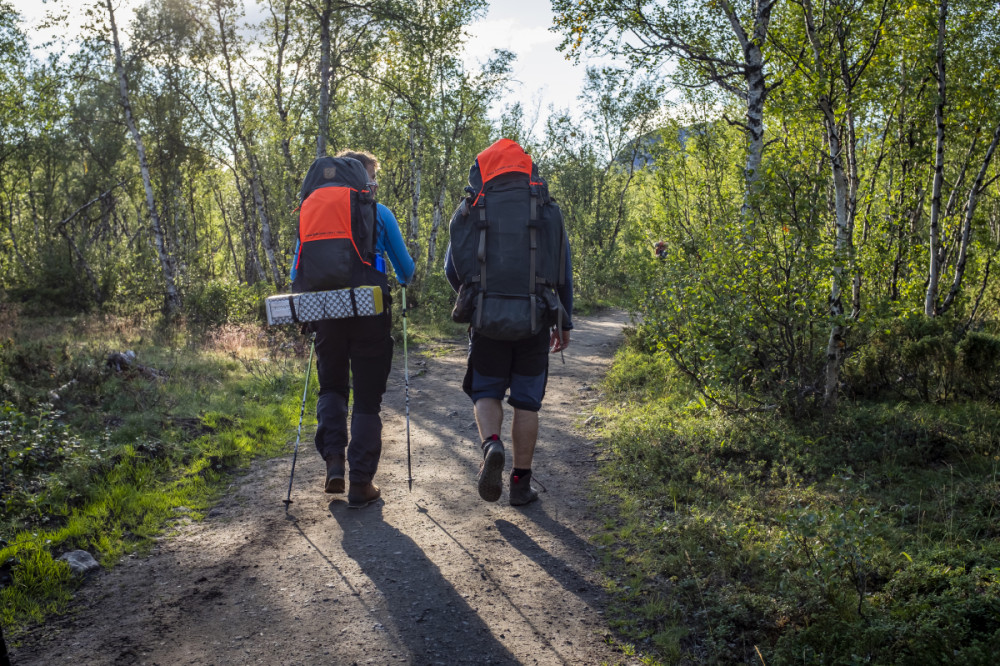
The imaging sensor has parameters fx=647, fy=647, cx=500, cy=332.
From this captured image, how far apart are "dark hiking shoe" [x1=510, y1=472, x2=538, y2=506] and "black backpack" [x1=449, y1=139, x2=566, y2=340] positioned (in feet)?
3.89

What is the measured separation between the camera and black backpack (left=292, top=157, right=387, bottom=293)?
4750 millimetres

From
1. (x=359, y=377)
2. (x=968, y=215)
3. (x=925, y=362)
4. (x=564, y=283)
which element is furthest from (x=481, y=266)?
(x=968, y=215)

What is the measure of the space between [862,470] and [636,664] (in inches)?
117

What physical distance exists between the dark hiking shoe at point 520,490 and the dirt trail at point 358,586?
0.27ft

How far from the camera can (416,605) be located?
137 inches

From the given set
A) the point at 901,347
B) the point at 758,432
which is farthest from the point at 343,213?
the point at 901,347

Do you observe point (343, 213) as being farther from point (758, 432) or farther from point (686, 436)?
point (758, 432)

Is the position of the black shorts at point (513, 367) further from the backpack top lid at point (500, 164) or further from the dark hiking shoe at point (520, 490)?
the backpack top lid at point (500, 164)

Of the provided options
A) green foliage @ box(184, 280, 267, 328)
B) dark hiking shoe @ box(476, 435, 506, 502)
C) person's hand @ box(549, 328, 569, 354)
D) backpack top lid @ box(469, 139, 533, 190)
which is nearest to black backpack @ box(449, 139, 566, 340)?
backpack top lid @ box(469, 139, 533, 190)

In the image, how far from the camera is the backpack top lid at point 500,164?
4539 mm

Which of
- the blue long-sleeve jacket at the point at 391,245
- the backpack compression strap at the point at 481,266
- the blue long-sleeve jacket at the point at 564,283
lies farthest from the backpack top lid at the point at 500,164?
the blue long-sleeve jacket at the point at 391,245

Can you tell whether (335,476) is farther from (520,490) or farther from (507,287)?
(507,287)

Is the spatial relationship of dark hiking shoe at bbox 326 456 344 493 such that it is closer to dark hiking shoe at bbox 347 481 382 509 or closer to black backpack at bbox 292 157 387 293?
dark hiking shoe at bbox 347 481 382 509

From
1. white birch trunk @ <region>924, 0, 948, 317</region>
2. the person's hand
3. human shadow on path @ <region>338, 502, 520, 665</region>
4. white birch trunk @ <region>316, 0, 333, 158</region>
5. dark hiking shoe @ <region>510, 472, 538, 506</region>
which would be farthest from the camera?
white birch trunk @ <region>316, 0, 333, 158</region>
